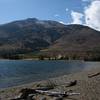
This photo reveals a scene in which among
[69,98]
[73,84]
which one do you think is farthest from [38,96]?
[73,84]

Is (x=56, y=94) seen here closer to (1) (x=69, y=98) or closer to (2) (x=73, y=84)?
(1) (x=69, y=98)

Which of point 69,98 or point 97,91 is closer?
point 69,98

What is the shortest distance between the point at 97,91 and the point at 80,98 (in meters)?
3.74

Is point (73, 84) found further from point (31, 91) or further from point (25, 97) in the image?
point (25, 97)

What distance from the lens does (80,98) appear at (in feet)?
73.9

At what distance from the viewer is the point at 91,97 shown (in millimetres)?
22672

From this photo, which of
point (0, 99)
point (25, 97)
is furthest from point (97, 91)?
point (0, 99)

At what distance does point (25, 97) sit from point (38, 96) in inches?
47.6

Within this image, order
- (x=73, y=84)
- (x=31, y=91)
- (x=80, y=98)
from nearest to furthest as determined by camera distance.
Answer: (x=80, y=98) → (x=31, y=91) → (x=73, y=84)

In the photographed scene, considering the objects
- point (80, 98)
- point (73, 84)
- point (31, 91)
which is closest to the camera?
point (80, 98)

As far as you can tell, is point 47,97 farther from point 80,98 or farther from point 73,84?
point 73,84

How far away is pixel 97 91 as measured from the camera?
25.7 metres

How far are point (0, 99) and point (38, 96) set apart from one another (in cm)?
451

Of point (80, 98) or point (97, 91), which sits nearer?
point (80, 98)
